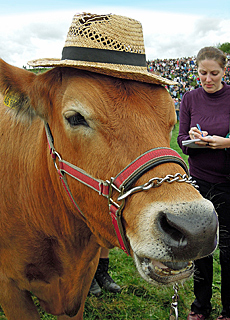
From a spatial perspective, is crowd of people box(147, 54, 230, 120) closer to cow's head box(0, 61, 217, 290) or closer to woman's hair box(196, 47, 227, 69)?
woman's hair box(196, 47, 227, 69)

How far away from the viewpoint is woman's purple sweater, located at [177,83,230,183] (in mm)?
3229

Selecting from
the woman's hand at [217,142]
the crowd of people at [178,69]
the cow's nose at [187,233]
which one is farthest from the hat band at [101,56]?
the crowd of people at [178,69]

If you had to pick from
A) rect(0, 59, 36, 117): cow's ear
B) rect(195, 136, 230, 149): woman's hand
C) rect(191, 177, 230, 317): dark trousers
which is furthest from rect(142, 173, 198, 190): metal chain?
rect(191, 177, 230, 317): dark trousers

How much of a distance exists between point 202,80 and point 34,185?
222 centimetres

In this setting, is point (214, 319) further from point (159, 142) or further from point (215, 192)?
point (159, 142)

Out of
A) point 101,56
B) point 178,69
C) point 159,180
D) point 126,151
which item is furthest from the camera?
point 178,69

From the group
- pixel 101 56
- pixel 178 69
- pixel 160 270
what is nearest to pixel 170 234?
pixel 160 270

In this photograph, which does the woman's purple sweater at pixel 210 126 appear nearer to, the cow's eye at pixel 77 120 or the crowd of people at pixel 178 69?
the cow's eye at pixel 77 120

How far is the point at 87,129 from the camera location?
1.93 metres

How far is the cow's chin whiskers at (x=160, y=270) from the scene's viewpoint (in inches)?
67.1

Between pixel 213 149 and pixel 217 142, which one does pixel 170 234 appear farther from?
pixel 213 149

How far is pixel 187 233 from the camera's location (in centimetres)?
152

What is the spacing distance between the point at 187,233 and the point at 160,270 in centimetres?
36

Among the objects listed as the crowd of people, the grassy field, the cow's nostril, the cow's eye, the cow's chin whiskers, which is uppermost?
the crowd of people
